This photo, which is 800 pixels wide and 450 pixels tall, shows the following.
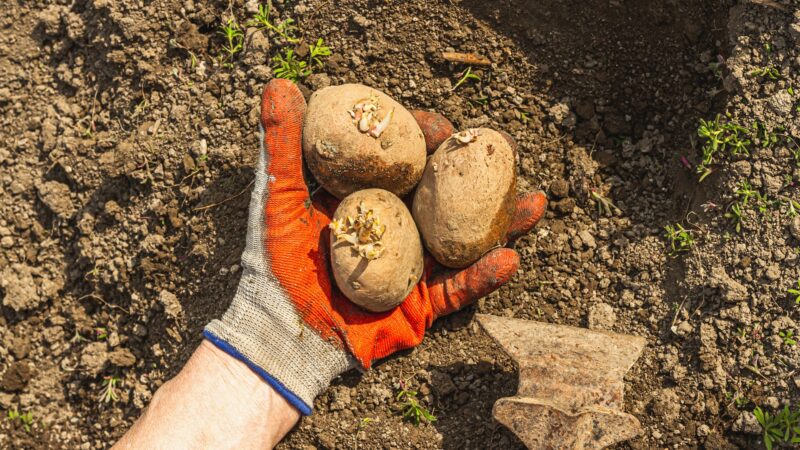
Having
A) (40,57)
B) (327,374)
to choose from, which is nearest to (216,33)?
(40,57)

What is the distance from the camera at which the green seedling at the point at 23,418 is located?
3479 millimetres

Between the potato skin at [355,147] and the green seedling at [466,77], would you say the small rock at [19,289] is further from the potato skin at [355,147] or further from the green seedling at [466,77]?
the green seedling at [466,77]

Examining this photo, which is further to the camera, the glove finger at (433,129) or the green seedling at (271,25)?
the green seedling at (271,25)

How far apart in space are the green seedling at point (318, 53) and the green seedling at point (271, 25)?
97 mm

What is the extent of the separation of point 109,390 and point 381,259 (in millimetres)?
1695

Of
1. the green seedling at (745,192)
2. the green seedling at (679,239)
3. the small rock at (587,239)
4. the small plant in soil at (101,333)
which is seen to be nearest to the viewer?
the green seedling at (745,192)

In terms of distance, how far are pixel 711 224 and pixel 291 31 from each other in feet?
7.34

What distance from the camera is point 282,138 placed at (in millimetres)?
2848

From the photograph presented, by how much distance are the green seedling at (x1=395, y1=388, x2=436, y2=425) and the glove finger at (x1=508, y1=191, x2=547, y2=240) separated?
0.90m

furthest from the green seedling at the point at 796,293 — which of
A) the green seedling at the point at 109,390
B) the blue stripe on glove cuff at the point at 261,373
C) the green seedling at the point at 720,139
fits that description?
the green seedling at the point at 109,390

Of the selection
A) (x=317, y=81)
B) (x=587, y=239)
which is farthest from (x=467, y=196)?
(x=317, y=81)

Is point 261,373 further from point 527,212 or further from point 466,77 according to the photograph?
point 466,77

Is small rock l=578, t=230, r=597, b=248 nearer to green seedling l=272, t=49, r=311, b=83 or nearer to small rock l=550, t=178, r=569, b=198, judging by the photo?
small rock l=550, t=178, r=569, b=198

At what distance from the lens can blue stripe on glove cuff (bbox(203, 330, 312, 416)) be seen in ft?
9.69
